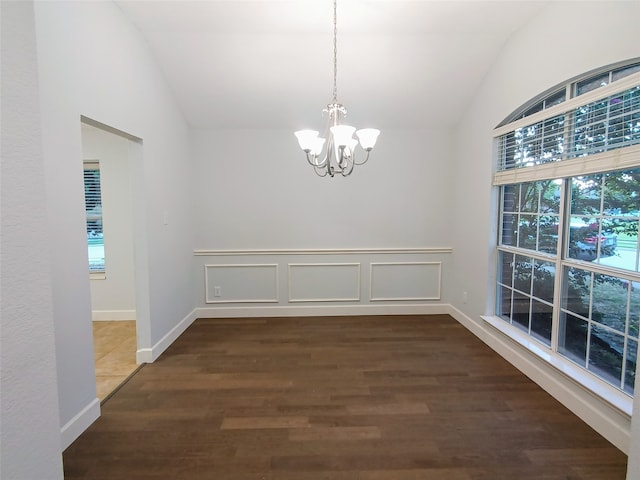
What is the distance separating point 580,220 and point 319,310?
2910 millimetres

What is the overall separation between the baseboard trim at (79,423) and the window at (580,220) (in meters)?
3.40

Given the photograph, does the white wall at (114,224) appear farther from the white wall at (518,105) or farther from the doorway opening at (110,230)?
the white wall at (518,105)

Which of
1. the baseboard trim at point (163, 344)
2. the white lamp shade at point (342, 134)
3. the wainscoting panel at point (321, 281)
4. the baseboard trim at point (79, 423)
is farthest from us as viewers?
the wainscoting panel at point (321, 281)

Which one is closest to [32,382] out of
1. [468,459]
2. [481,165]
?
[468,459]

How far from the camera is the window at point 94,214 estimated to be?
13.4 ft

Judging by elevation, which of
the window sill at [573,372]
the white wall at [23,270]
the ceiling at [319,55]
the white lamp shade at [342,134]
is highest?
the ceiling at [319,55]

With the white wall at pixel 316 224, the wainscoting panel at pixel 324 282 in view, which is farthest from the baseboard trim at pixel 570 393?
the wainscoting panel at pixel 324 282

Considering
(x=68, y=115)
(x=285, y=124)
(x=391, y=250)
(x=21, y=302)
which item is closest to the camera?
(x=21, y=302)

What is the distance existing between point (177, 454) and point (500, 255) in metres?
3.20

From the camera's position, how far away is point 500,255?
3.36 m

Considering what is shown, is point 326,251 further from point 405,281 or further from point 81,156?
point 81,156

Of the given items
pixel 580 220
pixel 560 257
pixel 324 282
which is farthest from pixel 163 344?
pixel 580 220

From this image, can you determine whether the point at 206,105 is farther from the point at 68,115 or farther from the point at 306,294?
the point at 306,294

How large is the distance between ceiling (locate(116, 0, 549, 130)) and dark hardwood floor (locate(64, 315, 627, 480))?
8.65 ft
